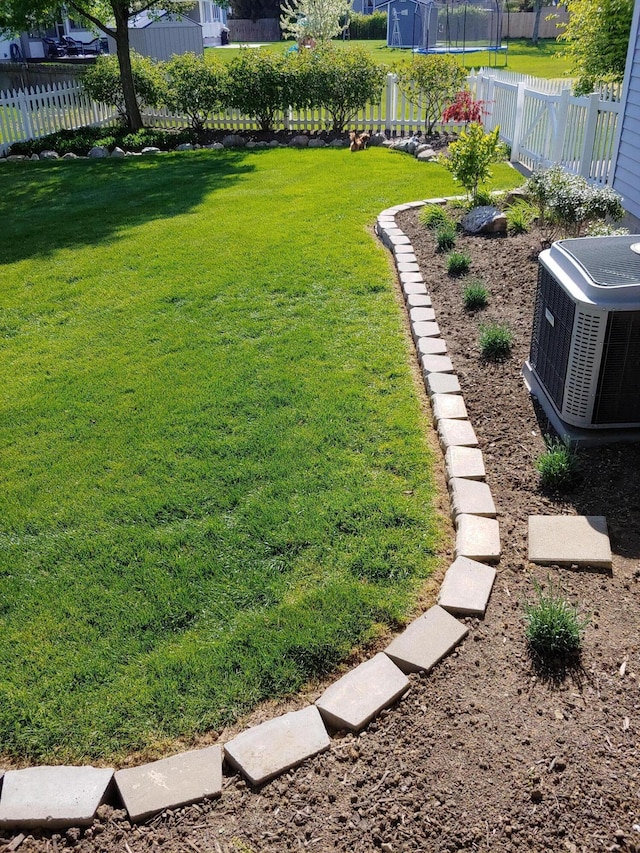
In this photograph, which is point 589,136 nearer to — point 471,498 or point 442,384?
point 442,384

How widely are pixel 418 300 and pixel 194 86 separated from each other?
10725 mm

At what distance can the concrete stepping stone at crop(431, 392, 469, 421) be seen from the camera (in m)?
4.21

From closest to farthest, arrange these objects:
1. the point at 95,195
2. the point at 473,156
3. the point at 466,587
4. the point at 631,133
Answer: the point at 466,587 → the point at 473,156 → the point at 631,133 → the point at 95,195

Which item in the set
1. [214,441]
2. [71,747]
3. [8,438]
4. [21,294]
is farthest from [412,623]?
[21,294]

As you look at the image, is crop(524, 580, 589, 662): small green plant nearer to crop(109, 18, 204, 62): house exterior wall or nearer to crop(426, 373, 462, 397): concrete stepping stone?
crop(426, 373, 462, 397): concrete stepping stone

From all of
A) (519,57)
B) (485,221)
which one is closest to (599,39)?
(485,221)

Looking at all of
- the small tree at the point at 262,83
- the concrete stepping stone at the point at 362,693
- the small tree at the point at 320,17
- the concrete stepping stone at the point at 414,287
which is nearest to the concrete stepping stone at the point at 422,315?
the concrete stepping stone at the point at 414,287

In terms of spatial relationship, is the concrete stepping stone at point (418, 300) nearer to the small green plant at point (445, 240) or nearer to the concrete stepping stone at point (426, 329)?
the concrete stepping stone at point (426, 329)

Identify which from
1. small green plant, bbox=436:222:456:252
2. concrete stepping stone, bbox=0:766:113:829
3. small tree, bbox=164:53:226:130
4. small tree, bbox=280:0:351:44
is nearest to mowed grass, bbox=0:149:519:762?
concrete stepping stone, bbox=0:766:113:829

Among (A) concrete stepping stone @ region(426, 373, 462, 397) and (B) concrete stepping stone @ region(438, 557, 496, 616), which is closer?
(B) concrete stepping stone @ region(438, 557, 496, 616)

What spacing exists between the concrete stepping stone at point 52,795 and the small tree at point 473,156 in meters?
6.76

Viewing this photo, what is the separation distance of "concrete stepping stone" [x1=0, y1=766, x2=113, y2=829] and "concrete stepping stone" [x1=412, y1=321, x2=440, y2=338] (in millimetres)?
3739

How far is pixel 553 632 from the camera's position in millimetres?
2590

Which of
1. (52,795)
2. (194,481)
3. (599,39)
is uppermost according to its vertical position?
(599,39)
